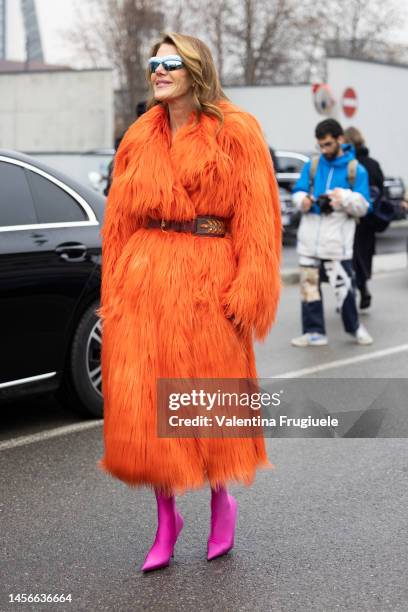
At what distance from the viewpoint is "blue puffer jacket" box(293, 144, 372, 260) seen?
26.8 feet

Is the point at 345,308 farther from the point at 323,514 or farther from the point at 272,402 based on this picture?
the point at 323,514

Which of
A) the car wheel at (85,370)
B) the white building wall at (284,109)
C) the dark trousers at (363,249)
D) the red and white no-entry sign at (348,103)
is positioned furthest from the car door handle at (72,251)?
the white building wall at (284,109)

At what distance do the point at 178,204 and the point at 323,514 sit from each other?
161 centimetres

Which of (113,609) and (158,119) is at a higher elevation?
(158,119)

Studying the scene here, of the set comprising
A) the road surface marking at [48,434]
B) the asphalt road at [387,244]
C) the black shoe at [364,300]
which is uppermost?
the road surface marking at [48,434]

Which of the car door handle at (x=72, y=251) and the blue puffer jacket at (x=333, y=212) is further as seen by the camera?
the blue puffer jacket at (x=333, y=212)

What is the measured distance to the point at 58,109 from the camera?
29.3 metres

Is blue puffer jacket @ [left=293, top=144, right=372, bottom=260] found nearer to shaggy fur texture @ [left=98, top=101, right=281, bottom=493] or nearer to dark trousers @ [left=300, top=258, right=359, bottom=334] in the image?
dark trousers @ [left=300, top=258, right=359, bottom=334]

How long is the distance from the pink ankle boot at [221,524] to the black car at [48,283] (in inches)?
72.9

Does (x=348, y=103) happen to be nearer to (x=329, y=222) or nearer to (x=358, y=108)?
(x=358, y=108)

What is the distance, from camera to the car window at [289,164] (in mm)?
20594

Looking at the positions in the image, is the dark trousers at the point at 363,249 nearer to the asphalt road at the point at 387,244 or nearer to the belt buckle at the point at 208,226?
the asphalt road at the point at 387,244

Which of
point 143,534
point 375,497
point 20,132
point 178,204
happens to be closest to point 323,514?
point 375,497

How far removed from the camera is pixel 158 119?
3.69 meters
